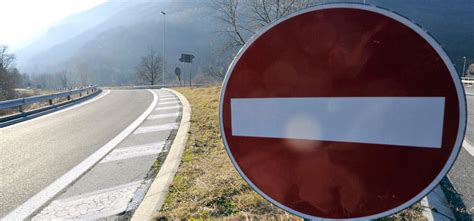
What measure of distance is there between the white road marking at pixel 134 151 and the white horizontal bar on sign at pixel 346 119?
13.6 ft

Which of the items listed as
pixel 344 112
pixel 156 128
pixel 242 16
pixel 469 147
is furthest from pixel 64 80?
pixel 344 112

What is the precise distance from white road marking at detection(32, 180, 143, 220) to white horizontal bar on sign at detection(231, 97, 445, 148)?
7.71 ft

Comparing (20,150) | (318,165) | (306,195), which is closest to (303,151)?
(318,165)

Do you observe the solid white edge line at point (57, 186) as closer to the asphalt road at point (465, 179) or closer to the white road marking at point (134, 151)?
the white road marking at point (134, 151)

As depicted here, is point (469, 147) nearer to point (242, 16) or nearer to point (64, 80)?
point (242, 16)

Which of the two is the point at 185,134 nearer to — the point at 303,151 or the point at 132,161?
the point at 132,161

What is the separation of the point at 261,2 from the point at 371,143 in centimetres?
1739

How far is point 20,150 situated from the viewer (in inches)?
218

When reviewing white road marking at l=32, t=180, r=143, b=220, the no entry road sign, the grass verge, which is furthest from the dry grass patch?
the no entry road sign

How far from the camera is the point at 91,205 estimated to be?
308cm

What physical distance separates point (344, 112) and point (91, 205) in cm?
304

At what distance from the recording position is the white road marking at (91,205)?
9.37 feet

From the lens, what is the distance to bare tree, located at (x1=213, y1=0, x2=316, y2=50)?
1716 centimetres

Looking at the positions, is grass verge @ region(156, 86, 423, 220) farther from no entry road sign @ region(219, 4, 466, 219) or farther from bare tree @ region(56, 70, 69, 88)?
bare tree @ region(56, 70, 69, 88)
